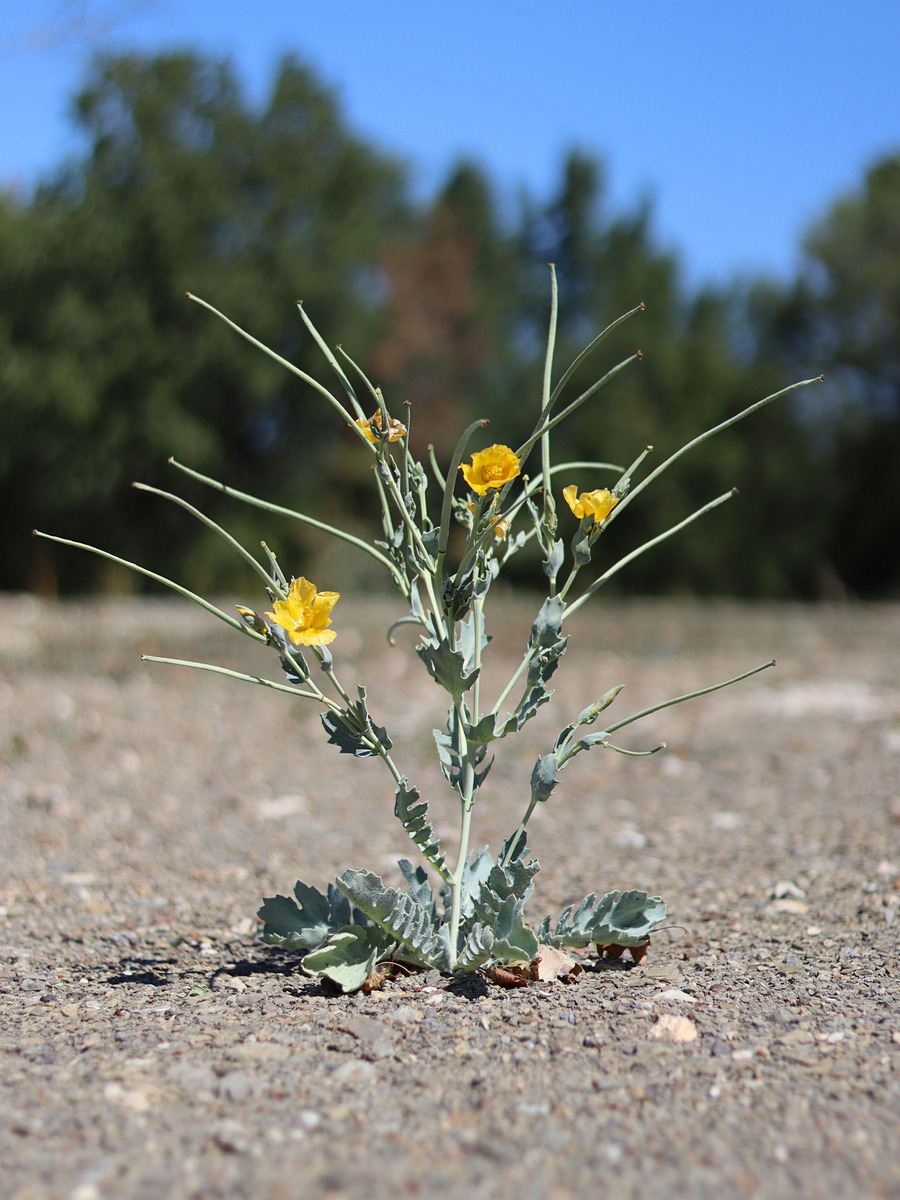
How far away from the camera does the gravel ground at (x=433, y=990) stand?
1021 mm

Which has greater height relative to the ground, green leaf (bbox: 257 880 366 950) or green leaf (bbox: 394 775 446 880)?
green leaf (bbox: 394 775 446 880)

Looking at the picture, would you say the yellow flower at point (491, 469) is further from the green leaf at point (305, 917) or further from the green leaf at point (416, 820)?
the green leaf at point (305, 917)

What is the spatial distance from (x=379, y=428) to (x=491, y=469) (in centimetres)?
17

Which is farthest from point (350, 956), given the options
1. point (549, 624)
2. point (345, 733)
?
point (549, 624)

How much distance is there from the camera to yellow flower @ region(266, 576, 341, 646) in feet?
4.50

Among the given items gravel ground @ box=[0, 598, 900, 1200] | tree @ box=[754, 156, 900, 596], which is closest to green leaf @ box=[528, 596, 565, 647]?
gravel ground @ box=[0, 598, 900, 1200]

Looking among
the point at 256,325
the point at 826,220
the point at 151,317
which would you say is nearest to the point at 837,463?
the point at 826,220

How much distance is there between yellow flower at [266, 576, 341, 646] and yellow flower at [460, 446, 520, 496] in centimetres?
A: 23

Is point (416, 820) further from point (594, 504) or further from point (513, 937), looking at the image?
point (594, 504)

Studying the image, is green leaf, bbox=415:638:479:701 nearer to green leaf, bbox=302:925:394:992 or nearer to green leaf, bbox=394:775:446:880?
green leaf, bbox=394:775:446:880

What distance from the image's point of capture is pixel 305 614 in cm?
140

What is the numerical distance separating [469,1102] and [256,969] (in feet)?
2.08

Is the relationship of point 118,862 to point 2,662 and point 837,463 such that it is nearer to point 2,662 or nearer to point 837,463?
point 2,662

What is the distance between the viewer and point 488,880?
4.94 feet
